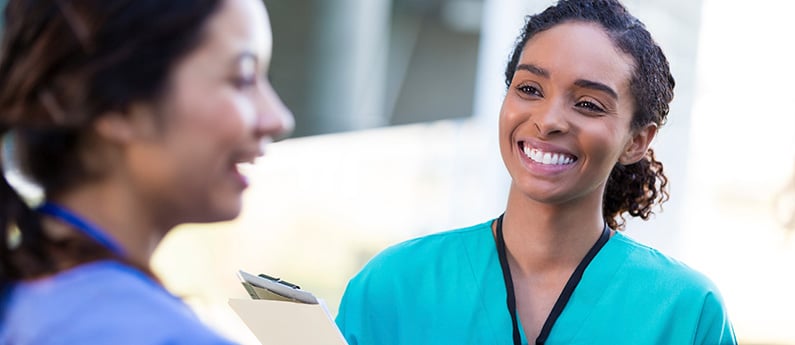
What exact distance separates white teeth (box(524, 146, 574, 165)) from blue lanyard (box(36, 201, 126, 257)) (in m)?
1.00

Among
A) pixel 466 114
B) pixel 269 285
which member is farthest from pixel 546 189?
pixel 466 114

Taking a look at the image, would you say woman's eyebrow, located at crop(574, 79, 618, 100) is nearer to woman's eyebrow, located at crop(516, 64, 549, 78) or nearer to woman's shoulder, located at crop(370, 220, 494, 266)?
woman's eyebrow, located at crop(516, 64, 549, 78)

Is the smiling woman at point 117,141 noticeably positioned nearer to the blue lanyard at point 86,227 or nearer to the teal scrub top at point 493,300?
the blue lanyard at point 86,227

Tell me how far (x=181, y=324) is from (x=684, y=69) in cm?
576

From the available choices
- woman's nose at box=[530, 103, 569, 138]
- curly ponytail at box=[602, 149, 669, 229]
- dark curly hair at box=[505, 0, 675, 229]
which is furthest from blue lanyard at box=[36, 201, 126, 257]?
curly ponytail at box=[602, 149, 669, 229]

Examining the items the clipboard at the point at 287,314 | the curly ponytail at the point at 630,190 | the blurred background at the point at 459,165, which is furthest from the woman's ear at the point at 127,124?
the blurred background at the point at 459,165

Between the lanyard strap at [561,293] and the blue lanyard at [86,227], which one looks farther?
the lanyard strap at [561,293]

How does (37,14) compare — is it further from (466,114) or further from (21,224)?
(466,114)

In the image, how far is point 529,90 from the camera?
6.21 feet

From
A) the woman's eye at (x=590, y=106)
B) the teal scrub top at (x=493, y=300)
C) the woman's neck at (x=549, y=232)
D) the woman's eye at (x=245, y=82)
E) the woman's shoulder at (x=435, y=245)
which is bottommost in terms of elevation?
the teal scrub top at (x=493, y=300)

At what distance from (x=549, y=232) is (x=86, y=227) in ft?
3.68

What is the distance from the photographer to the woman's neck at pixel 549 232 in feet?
6.33

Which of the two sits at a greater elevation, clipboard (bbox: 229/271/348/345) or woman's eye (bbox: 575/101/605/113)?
woman's eye (bbox: 575/101/605/113)

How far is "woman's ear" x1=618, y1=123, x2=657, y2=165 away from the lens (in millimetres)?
1976
